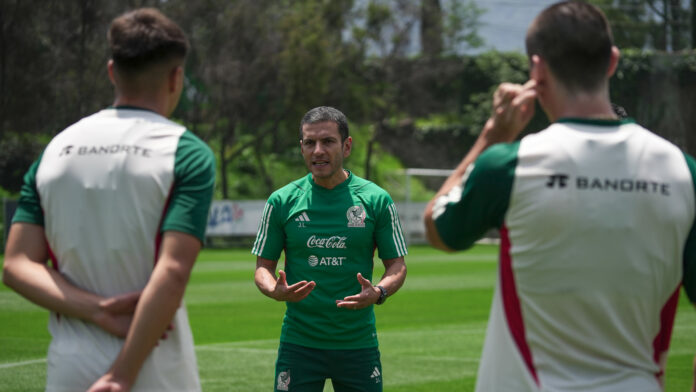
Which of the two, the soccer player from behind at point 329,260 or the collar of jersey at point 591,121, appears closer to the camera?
the collar of jersey at point 591,121

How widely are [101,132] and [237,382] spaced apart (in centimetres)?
684

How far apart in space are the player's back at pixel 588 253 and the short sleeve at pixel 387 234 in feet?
9.13

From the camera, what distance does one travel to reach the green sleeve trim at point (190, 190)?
3.16 m

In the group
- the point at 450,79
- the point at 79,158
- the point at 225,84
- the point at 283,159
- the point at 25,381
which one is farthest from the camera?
the point at 450,79

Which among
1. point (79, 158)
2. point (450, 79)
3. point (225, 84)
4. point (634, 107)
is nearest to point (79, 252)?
point (79, 158)

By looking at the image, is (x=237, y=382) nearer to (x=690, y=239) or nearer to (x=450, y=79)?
(x=690, y=239)

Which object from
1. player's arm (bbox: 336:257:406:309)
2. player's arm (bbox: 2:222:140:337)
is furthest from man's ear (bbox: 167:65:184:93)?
player's arm (bbox: 336:257:406:309)

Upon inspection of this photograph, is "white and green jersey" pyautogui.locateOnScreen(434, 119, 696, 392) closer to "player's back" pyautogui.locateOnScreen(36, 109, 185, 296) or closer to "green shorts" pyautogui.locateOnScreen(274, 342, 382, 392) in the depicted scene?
"player's back" pyautogui.locateOnScreen(36, 109, 185, 296)

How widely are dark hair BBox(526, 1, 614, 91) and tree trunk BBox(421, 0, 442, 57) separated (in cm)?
5046

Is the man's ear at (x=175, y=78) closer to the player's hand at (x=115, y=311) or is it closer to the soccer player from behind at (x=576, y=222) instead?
the player's hand at (x=115, y=311)

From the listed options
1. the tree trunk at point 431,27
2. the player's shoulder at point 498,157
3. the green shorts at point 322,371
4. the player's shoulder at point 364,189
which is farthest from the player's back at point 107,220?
the tree trunk at point 431,27

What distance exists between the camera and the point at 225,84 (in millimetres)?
43188

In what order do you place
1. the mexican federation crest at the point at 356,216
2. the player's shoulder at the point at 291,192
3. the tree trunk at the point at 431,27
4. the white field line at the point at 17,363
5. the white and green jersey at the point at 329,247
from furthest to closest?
the tree trunk at the point at 431,27, the white field line at the point at 17,363, the player's shoulder at the point at 291,192, the mexican federation crest at the point at 356,216, the white and green jersey at the point at 329,247

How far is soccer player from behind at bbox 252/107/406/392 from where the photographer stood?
5648 mm
